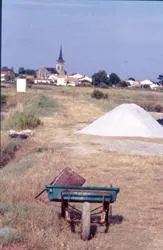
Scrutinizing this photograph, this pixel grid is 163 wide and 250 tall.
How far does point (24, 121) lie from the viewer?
106ft

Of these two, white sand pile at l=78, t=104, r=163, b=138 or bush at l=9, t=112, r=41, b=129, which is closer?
white sand pile at l=78, t=104, r=163, b=138

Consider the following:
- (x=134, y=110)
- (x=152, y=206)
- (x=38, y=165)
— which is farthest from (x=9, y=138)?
(x=152, y=206)

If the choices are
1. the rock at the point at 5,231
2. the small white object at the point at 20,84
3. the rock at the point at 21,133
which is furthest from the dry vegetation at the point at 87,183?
the small white object at the point at 20,84

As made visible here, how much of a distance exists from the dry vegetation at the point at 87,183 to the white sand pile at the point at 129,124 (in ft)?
1.72

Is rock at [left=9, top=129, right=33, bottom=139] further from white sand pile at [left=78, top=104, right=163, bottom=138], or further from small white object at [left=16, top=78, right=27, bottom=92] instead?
small white object at [left=16, top=78, right=27, bottom=92]

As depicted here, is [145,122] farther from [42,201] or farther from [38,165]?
[42,201]

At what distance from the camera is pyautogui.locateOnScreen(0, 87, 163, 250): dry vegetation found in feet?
36.4

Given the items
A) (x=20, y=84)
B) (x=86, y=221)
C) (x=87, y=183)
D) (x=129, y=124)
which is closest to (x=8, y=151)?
(x=129, y=124)

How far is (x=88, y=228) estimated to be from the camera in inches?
446

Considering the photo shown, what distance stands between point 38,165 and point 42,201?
511 cm

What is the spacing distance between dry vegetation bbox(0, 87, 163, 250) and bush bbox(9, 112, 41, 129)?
2590 millimetres

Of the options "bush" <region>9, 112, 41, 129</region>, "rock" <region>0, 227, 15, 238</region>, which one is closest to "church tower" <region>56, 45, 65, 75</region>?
"rock" <region>0, 227, 15, 238</region>

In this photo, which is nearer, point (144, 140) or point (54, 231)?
point (54, 231)

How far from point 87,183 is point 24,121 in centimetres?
1640
